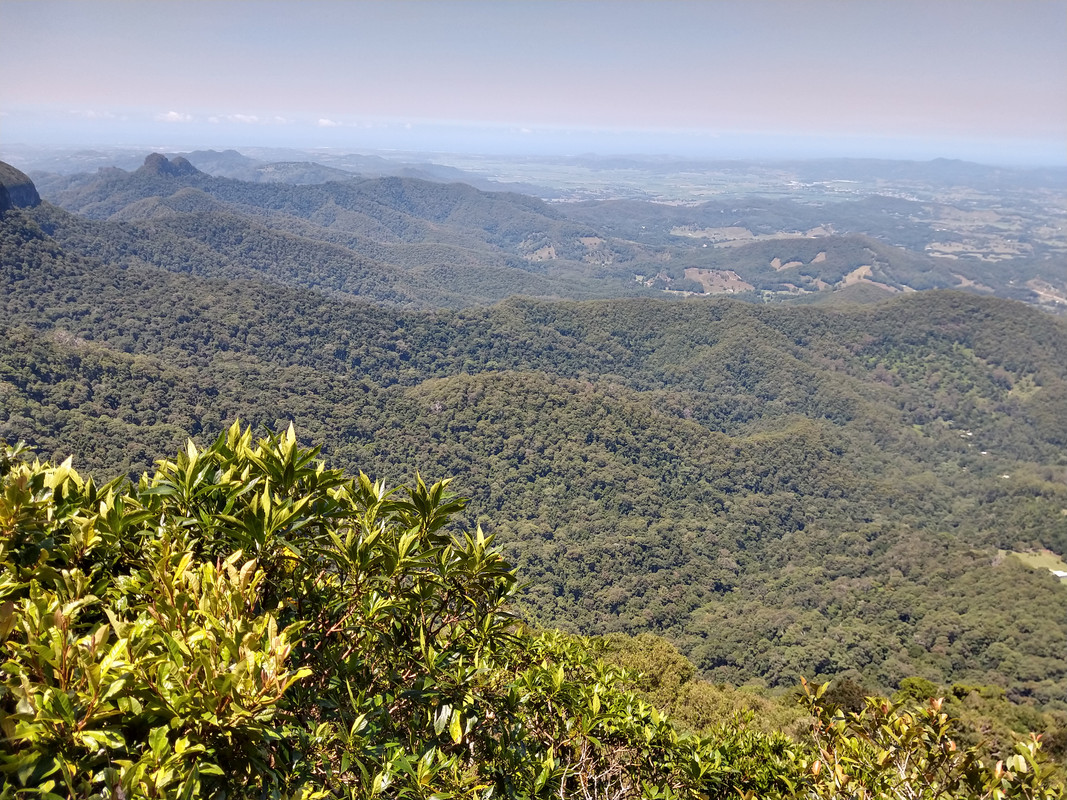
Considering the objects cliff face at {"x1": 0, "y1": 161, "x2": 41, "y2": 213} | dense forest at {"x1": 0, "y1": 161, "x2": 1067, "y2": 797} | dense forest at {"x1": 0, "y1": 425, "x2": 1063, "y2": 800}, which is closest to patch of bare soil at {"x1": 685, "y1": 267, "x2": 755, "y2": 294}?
dense forest at {"x1": 0, "y1": 161, "x2": 1067, "y2": 797}

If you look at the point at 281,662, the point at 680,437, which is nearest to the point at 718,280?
the point at 680,437

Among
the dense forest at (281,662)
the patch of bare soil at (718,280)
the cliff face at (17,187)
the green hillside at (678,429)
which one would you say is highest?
the cliff face at (17,187)

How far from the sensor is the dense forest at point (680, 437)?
38.0 metres

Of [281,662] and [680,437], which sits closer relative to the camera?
[281,662]

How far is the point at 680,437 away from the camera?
7050 cm

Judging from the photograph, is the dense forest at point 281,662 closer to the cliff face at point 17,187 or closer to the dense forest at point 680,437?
the dense forest at point 680,437

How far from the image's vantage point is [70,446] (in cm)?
3925

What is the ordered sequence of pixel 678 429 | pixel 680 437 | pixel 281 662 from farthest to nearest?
pixel 678 429 → pixel 680 437 → pixel 281 662

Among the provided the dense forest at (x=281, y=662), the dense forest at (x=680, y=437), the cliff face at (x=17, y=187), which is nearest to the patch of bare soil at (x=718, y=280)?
the dense forest at (x=680, y=437)

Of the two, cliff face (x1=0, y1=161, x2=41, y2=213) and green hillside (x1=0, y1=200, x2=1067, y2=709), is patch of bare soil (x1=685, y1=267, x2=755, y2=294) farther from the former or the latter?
cliff face (x1=0, y1=161, x2=41, y2=213)

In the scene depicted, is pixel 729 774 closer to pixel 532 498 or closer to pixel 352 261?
pixel 532 498

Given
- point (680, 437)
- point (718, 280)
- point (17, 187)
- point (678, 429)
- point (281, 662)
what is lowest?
point (680, 437)

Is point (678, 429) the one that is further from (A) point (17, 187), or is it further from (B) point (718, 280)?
(B) point (718, 280)

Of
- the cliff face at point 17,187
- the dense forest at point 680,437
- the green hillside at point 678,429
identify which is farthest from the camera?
the cliff face at point 17,187
